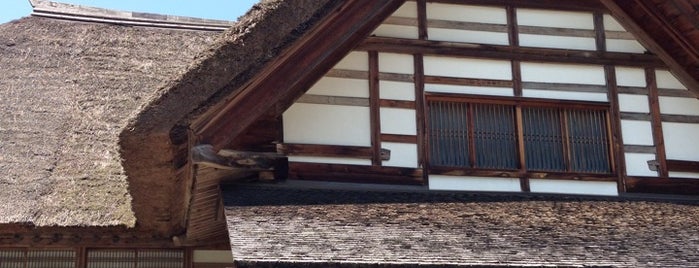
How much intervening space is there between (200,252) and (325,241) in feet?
12.0

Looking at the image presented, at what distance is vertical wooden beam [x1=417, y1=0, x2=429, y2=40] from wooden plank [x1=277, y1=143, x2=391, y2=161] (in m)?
1.08

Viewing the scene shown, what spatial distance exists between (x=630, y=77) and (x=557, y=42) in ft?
2.35

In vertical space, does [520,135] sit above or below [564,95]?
below

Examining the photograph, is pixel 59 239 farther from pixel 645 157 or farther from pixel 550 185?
pixel 645 157

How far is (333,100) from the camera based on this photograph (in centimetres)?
684

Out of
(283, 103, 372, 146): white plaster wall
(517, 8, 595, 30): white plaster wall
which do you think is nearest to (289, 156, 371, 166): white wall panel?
(283, 103, 372, 146): white plaster wall

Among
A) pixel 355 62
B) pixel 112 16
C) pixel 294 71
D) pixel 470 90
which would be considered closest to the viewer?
pixel 294 71

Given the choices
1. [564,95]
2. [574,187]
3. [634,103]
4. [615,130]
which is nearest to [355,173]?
[574,187]

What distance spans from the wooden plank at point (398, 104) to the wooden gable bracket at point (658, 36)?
2.07m

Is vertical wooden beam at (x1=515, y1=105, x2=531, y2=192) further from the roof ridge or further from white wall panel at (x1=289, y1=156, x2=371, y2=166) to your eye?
the roof ridge

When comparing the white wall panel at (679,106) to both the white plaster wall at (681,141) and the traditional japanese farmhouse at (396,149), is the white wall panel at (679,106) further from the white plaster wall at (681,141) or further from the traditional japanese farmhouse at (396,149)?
the white plaster wall at (681,141)

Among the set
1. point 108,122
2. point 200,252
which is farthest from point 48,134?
point 200,252

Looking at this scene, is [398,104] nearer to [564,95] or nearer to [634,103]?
[564,95]

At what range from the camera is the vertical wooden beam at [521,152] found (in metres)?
7.12
